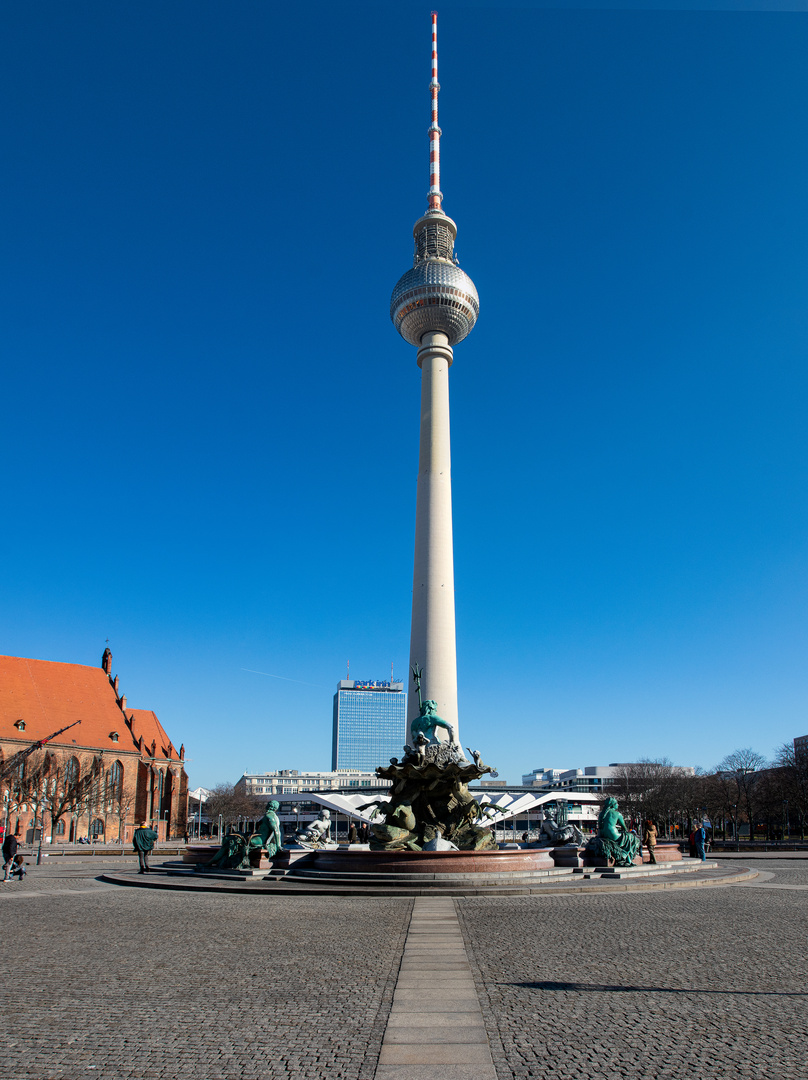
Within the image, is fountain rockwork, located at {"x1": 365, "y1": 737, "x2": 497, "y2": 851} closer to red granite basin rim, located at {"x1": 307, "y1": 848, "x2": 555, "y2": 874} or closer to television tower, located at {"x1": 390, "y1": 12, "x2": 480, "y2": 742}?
red granite basin rim, located at {"x1": 307, "y1": 848, "x2": 555, "y2": 874}

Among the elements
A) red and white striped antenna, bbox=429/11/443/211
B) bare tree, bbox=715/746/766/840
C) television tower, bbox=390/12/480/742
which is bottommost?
bare tree, bbox=715/746/766/840

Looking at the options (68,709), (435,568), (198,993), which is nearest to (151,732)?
(68,709)

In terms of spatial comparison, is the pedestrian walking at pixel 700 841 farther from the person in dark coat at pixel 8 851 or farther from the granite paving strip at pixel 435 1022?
the person in dark coat at pixel 8 851

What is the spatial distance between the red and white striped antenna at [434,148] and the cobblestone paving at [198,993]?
8769cm

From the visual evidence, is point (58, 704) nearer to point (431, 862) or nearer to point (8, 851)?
point (8, 851)

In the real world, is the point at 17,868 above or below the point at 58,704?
below

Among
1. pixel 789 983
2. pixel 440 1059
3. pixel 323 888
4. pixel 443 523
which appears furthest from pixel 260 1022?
pixel 443 523

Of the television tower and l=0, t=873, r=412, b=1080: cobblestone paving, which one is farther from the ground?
the television tower

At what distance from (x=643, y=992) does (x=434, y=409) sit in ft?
239

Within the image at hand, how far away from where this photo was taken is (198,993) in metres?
8.95

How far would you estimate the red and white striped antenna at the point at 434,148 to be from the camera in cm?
8888

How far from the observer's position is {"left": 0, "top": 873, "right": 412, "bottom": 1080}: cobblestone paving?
660 cm

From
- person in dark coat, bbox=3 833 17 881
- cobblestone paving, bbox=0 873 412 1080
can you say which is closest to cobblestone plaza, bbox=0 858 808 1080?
cobblestone paving, bbox=0 873 412 1080

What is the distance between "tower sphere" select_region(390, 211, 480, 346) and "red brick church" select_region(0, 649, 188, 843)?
174ft
